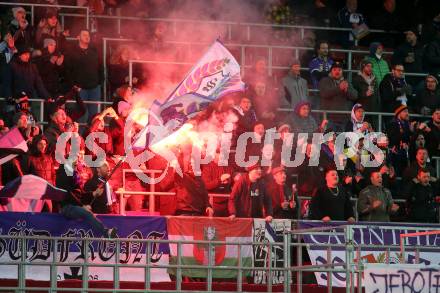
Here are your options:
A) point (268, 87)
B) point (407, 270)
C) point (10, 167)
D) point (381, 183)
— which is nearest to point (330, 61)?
point (268, 87)

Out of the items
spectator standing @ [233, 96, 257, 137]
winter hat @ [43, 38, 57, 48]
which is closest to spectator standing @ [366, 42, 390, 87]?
spectator standing @ [233, 96, 257, 137]

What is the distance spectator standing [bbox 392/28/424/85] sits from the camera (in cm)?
2620

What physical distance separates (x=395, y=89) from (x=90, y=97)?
18.9ft

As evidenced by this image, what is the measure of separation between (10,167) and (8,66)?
2.74 meters

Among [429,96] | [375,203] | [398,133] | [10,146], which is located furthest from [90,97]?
[429,96]

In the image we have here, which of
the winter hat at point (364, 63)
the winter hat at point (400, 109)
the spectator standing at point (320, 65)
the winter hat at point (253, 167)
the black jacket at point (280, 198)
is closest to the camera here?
the black jacket at point (280, 198)

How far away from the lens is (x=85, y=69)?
76.5ft

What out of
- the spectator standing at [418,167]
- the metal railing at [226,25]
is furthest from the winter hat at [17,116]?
the spectator standing at [418,167]

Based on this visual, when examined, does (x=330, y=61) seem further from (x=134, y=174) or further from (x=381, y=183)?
(x=134, y=174)

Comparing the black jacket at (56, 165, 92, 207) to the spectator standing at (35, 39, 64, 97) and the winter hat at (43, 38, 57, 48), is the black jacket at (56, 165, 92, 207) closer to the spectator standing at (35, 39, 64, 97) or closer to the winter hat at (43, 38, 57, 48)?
the spectator standing at (35, 39, 64, 97)

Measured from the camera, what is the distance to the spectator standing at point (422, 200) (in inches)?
893

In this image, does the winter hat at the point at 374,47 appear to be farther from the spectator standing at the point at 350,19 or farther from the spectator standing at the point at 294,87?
the spectator standing at the point at 294,87

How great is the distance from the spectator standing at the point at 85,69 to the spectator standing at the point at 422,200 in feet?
18.7

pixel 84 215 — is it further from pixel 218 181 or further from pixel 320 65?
pixel 320 65
